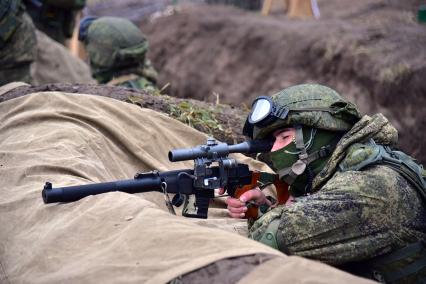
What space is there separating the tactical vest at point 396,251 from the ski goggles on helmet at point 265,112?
457 millimetres

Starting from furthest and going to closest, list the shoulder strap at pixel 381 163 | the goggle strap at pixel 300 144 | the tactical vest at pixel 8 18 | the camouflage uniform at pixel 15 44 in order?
1. the camouflage uniform at pixel 15 44
2. the tactical vest at pixel 8 18
3. the goggle strap at pixel 300 144
4. the shoulder strap at pixel 381 163

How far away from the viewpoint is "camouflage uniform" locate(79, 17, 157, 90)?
8.94 metres

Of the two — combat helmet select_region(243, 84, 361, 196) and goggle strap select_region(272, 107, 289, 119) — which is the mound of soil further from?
goggle strap select_region(272, 107, 289, 119)

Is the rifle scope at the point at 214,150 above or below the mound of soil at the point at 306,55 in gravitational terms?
above

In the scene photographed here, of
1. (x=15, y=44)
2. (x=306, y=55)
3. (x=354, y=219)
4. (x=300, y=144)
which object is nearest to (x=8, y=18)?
(x=15, y=44)

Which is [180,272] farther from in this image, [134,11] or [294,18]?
[134,11]

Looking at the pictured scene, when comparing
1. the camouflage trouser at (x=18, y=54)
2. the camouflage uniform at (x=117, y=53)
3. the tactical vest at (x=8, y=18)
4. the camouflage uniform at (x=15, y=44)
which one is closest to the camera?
the tactical vest at (x=8, y=18)

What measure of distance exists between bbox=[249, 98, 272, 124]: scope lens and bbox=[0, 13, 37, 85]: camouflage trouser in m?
4.77

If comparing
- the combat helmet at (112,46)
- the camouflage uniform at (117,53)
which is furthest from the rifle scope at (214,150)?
the combat helmet at (112,46)

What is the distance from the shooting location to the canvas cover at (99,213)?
3.56 metres

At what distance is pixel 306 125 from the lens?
4488 millimetres

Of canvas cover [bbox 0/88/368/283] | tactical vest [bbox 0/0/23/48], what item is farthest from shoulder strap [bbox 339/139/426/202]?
tactical vest [bbox 0/0/23/48]

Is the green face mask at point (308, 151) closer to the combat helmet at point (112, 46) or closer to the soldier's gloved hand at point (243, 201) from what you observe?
the soldier's gloved hand at point (243, 201)

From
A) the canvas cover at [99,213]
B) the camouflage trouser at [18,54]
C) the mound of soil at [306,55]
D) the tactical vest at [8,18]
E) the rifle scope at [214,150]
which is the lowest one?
the mound of soil at [306,55]
